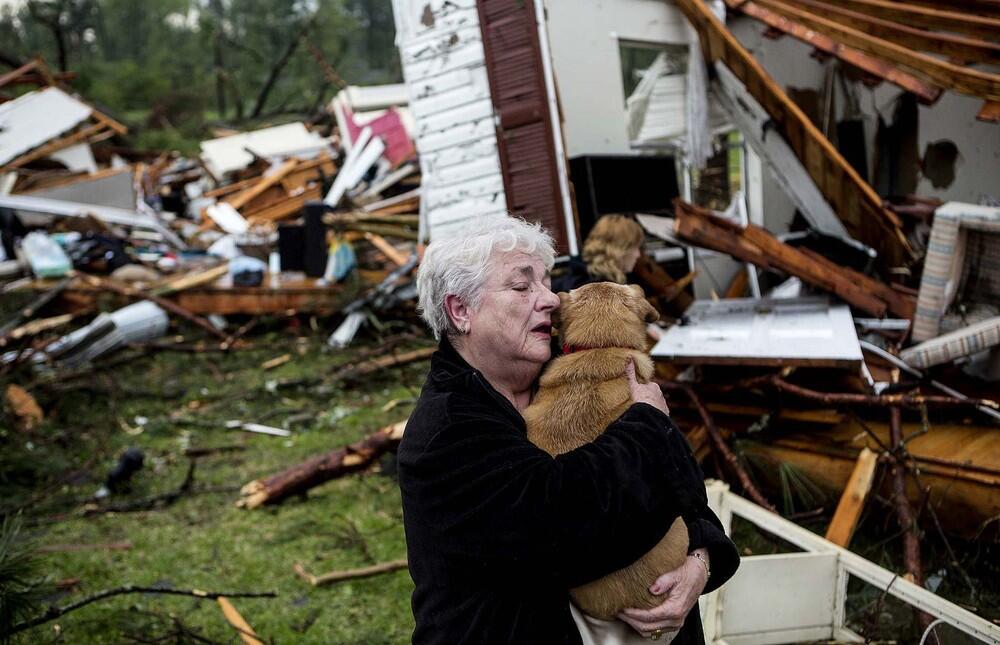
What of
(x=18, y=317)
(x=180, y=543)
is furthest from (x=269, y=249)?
(x=180, y=543)

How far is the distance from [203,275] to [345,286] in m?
2.66

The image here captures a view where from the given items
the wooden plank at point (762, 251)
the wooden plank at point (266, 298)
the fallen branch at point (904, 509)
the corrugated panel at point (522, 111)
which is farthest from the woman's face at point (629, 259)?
the wooden plank at point (266, 298)

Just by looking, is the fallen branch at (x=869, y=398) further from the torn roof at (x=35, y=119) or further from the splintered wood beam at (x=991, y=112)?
the torn roof at (x=35, y=119)

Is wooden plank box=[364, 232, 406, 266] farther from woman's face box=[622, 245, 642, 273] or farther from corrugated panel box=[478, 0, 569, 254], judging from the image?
woman's face box=[622, 245, 642, 273]

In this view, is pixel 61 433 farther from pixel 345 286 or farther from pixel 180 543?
pixel 345 286

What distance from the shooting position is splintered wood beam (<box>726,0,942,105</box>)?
240 inches

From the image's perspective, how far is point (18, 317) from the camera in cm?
918

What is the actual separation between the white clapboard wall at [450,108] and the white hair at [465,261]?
4.76m

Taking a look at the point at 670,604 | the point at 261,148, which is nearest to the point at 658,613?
the point at 670,604

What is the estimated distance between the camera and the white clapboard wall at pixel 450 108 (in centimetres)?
687

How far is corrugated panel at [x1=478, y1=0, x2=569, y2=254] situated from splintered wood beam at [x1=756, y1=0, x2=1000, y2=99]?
7.40ft

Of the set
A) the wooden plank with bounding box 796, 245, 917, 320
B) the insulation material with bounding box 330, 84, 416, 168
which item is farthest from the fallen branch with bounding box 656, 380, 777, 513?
the insulation material with bounding box 330, 84, 416, 168

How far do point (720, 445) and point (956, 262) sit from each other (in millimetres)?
1867

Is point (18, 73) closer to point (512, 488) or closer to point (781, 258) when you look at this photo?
point (781, 258)
